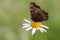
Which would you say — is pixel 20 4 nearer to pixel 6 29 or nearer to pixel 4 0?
pixel 4 0

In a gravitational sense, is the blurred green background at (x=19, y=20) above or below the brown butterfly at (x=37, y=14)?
below

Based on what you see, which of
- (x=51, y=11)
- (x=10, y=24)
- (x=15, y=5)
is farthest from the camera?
(x=51, y=11)

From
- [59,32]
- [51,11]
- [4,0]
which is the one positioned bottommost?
[59,32]

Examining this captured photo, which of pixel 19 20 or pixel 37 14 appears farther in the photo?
pixel 19 20

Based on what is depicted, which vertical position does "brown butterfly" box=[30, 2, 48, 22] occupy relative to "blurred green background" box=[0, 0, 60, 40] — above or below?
above

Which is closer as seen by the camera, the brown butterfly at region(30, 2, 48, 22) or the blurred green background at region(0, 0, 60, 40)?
the brown butterfly at region(30, 2, 48, 22)

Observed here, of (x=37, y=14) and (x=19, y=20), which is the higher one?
(x=37, y=14)

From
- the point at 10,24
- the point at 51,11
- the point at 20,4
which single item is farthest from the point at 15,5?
the point at 51,11

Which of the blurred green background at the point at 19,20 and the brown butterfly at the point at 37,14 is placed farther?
the blurred green background at the point at 19,20
